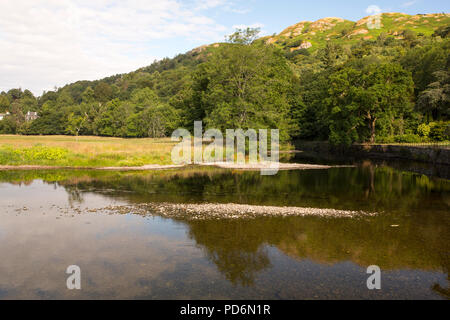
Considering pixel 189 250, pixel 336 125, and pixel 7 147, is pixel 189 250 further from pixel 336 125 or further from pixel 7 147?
pixel 336 125

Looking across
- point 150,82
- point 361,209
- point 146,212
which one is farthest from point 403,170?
point 150,82

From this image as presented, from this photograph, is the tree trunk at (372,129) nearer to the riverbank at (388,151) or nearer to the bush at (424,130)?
the riverbank at (388,151)

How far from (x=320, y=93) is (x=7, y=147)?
63319mm

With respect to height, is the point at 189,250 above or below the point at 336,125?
below

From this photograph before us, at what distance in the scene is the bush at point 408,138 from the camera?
179 ft

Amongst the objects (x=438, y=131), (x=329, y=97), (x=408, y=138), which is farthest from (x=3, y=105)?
(x=438, y=131)

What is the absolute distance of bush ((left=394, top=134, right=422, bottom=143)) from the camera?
179 feet

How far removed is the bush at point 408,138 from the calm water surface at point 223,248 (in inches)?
1346

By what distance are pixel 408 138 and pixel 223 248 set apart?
53.9 meters

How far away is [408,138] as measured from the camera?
5603cm

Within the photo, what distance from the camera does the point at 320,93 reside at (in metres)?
77.1
